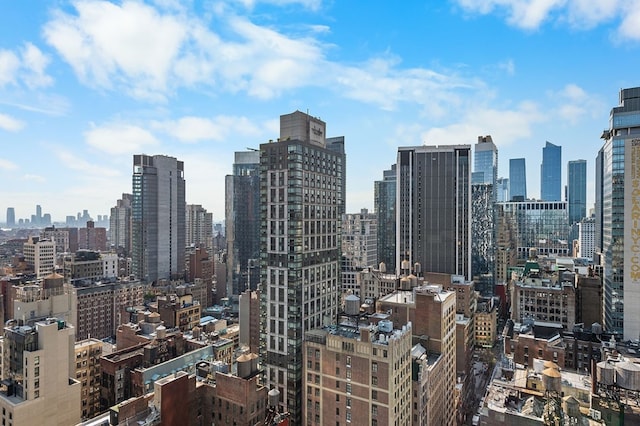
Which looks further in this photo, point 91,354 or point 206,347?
point 206,347

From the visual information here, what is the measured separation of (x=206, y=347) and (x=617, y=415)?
314 feet

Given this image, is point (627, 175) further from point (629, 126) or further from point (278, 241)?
point (278, 241)

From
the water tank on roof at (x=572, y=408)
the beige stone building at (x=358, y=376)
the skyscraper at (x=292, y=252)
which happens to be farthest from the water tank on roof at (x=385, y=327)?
the water tank on roof at (x=572, y=408)

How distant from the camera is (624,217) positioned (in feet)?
374

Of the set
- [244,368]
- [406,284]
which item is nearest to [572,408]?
[244,368]

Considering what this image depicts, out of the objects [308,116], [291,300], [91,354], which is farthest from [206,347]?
[308,116]

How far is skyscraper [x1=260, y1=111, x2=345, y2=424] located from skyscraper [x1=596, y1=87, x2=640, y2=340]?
88.3m

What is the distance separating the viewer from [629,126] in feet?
384

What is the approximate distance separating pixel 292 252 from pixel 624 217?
101 m

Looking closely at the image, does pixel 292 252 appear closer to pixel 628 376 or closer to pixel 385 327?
pixel 385 327

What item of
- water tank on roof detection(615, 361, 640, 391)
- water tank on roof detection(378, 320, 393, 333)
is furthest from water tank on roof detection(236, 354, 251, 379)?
water tank on roof detection(615, 361, 640, 391)

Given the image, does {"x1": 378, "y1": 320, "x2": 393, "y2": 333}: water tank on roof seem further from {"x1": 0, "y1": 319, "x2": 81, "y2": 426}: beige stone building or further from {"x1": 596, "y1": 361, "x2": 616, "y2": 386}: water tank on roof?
{"x1": 0, "y1": 319, "x2": 81, "y2": 426}: beige stone building

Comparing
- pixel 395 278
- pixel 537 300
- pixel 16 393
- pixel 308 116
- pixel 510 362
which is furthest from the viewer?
pixel 395 278

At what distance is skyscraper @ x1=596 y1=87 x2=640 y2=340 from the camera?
11175 centimetres
